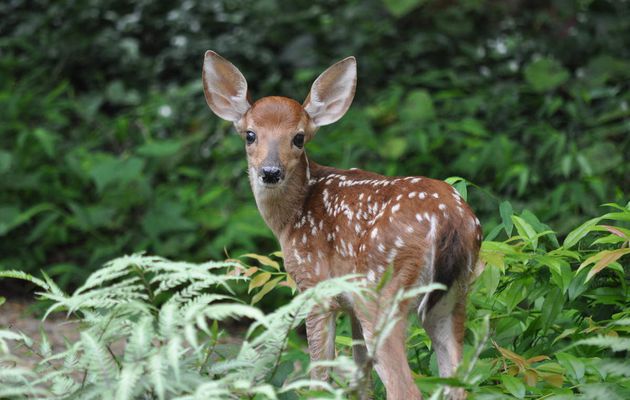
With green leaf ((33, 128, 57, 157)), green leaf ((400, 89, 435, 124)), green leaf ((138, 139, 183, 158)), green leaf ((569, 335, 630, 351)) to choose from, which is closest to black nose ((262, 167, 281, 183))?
green leaf ((569, 335, 630, 351))

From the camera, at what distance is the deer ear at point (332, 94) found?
4.30 meters

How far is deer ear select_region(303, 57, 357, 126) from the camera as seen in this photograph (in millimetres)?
4301

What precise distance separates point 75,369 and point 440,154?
18.9 feet

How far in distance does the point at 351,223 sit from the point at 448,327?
542mm

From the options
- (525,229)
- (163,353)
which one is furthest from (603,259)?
(163,353)

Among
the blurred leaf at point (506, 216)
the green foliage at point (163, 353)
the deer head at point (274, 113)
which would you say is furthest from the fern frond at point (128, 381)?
the blurred leaf at point (506, 216)

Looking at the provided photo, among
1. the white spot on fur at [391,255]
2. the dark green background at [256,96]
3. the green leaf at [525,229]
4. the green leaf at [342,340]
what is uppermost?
the white spot on fur at [391,255]

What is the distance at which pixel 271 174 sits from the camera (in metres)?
3.89

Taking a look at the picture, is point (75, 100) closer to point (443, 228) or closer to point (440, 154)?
point (440, 154)

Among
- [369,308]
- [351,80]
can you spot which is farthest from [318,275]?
[351,80]

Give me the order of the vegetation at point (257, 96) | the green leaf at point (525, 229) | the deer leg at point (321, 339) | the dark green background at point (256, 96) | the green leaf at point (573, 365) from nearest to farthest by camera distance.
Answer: the green leaf at point (573, 365) < the deer leg at point (321, 339) < the green leaf at point (525, 229) < the vegetation at point (257, 96) < the dark green background at point (256, 96)

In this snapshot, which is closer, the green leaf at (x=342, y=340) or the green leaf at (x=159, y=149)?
the green leaf at (x=342, y=340)

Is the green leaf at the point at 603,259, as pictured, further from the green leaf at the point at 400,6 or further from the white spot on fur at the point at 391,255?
the green leaf at the point at 400,6

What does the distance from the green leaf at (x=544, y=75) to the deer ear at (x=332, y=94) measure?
4.87 meters
